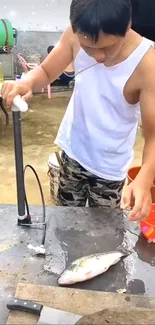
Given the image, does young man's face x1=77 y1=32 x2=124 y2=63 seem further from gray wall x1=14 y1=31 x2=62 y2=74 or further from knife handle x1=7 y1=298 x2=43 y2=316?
gray wall x1=14 y1=31 x2=62 y2=74

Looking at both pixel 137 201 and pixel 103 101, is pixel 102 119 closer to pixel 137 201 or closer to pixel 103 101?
pixel 103 101

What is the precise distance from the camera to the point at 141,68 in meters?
1.39

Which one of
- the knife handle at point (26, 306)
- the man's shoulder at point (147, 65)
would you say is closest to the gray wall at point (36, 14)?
the man's shoulder at point (147, 65)

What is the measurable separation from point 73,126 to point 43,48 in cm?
367

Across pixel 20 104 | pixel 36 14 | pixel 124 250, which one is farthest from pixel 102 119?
pixel 36 14

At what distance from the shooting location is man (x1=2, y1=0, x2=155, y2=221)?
1.22m

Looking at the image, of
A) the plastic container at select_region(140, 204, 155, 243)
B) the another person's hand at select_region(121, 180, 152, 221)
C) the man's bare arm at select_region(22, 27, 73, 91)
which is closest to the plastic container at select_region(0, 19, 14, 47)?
the man's bare arm at select_region(22, 27, 73, 91)

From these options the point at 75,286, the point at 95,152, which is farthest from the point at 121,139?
the point at 75,286

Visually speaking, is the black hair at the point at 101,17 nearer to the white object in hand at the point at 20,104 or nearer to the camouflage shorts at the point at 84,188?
the white object in hand at the point at 20,104

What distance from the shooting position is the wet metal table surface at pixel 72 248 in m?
1.24

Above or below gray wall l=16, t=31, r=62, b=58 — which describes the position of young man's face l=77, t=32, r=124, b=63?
above

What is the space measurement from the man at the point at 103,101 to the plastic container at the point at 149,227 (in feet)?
0.38

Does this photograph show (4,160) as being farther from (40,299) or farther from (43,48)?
(40,299)

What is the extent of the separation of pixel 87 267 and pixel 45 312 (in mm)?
235
